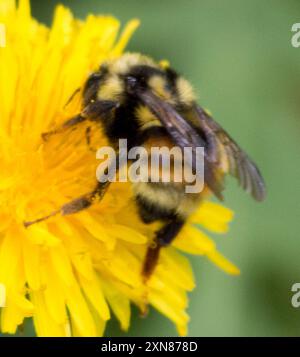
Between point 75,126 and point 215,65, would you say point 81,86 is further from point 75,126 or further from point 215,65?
point 215,65

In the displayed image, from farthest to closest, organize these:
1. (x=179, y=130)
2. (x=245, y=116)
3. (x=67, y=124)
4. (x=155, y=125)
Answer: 1. (x=245, y=116)
2. (x=67, y=124)
3. (x=155, y=125)
4. (x=179, y=130)

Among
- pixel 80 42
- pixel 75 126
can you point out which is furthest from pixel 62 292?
pixel 80 42

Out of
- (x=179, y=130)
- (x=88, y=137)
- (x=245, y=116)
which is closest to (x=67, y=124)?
(x=88, y=137)

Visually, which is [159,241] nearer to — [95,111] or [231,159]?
[231,159]

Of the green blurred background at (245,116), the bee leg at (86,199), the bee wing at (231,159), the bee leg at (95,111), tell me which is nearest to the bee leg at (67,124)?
the bee leg at (95,111)

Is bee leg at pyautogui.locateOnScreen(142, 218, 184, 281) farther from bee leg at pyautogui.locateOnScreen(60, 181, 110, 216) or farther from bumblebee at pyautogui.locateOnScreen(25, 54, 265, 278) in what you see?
bee leg at pyautogui.locateOnScreen(60, 181, 110, 216)

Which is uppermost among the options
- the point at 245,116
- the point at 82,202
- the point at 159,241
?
the point at 245,116
